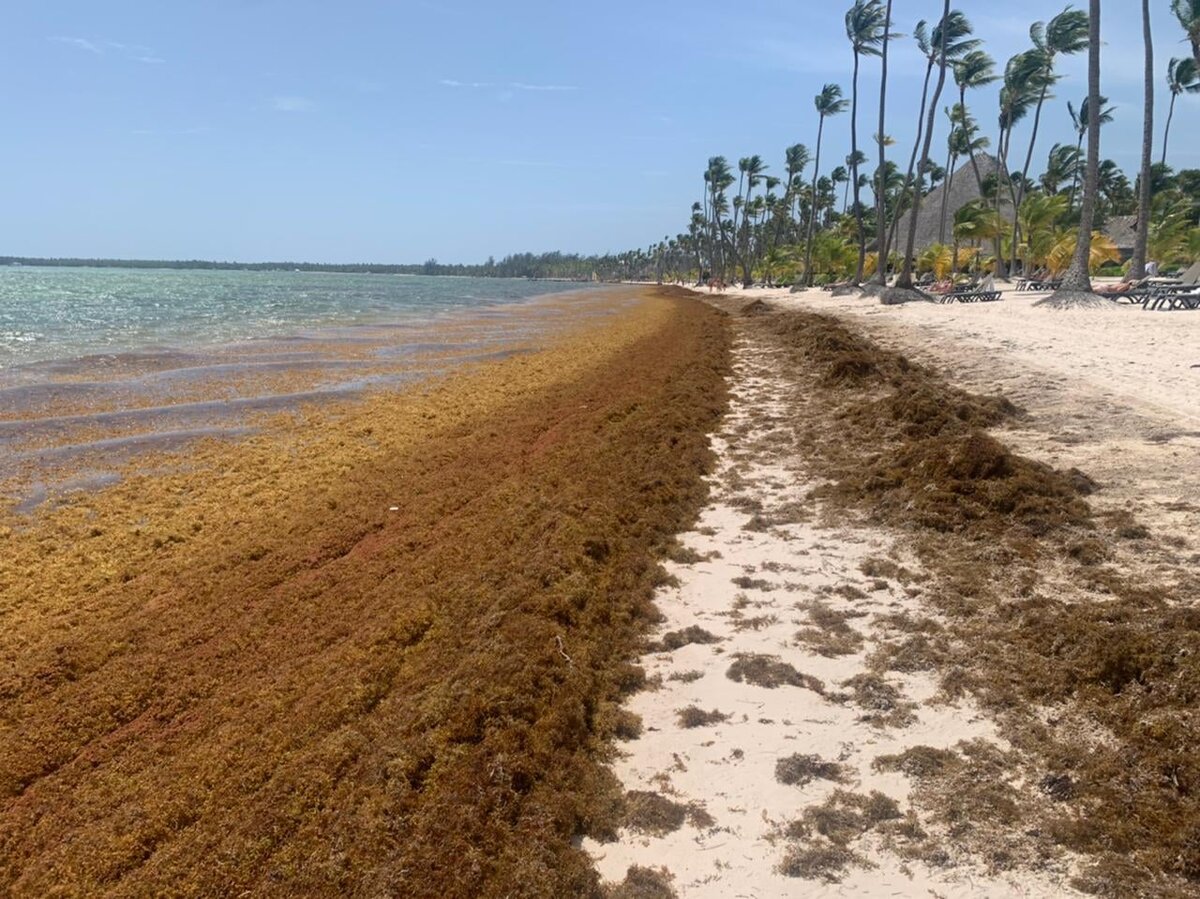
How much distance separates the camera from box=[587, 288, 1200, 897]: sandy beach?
9.28 feet

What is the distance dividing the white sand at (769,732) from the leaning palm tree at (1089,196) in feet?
68.3

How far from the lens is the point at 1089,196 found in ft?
74.6

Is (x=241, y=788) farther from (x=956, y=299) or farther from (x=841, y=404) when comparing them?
(x=956, y=299)

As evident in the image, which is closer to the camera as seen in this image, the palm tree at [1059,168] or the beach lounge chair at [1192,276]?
the beach lounge chair at [1192,276]

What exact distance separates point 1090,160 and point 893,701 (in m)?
26.3

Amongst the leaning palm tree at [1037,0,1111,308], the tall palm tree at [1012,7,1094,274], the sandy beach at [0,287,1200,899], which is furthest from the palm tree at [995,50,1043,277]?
the sandy beach at [0,287,1200,899]

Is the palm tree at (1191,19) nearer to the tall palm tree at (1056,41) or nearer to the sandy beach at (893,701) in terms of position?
the tall palm tree at (1056,41)

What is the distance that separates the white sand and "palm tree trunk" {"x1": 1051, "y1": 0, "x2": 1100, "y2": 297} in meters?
21.7

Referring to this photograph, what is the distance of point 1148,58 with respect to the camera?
24891mm

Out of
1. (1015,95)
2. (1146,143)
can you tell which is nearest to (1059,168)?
(1015,95)

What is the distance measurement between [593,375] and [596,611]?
1220 cm

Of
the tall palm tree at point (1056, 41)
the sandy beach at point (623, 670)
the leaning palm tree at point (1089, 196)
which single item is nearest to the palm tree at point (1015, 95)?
the tall palm tree at point (1056, 41)

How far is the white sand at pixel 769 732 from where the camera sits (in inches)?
109

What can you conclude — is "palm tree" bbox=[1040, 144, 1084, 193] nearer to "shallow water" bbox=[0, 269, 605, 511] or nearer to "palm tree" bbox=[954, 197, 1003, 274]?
"palm tree" bbox=[954, 197, 1003, 274]
